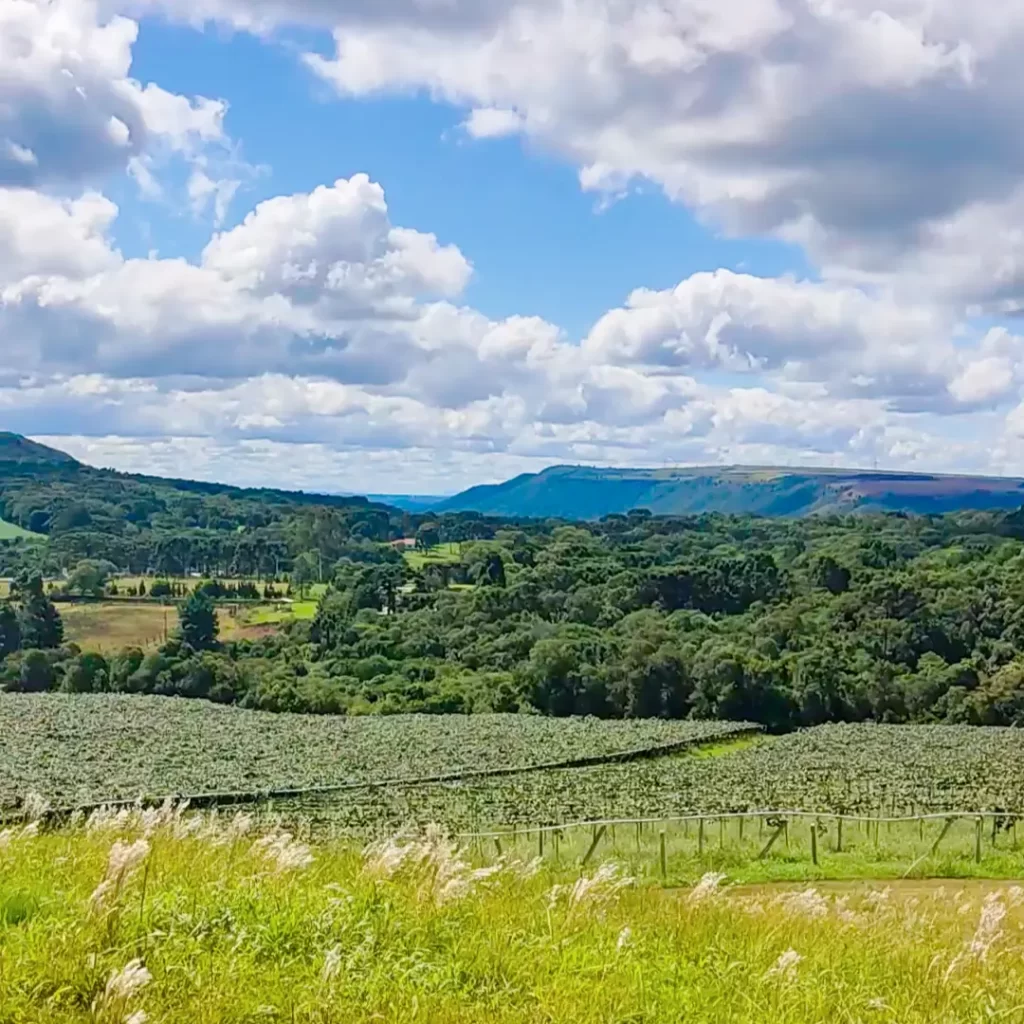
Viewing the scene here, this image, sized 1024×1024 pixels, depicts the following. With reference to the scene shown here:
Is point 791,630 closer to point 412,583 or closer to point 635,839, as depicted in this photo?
point 412,583

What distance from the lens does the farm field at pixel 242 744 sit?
50.2 m

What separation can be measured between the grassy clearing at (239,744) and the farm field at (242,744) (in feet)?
0.22

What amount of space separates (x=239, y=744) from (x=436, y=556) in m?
102

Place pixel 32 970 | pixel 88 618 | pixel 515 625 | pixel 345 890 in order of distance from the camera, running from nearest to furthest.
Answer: pixel 32 970 < pixel 345 890 < pixel 515 625 < pixel 88 618

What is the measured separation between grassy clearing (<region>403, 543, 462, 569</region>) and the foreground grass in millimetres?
138801

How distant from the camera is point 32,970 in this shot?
4340 mm

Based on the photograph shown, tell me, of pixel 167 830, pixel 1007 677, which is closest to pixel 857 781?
pixel 1007 677

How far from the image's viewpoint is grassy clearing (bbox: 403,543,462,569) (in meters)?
150

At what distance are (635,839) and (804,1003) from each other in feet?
65.7

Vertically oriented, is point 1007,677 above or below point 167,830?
below

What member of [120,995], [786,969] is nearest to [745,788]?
[786,969]

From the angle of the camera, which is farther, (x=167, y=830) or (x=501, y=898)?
(x=167, y=830)

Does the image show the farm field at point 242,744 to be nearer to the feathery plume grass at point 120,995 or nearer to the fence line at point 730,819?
the fence line at point 730,819

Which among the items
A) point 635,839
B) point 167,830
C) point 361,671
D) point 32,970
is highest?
point 32,970
